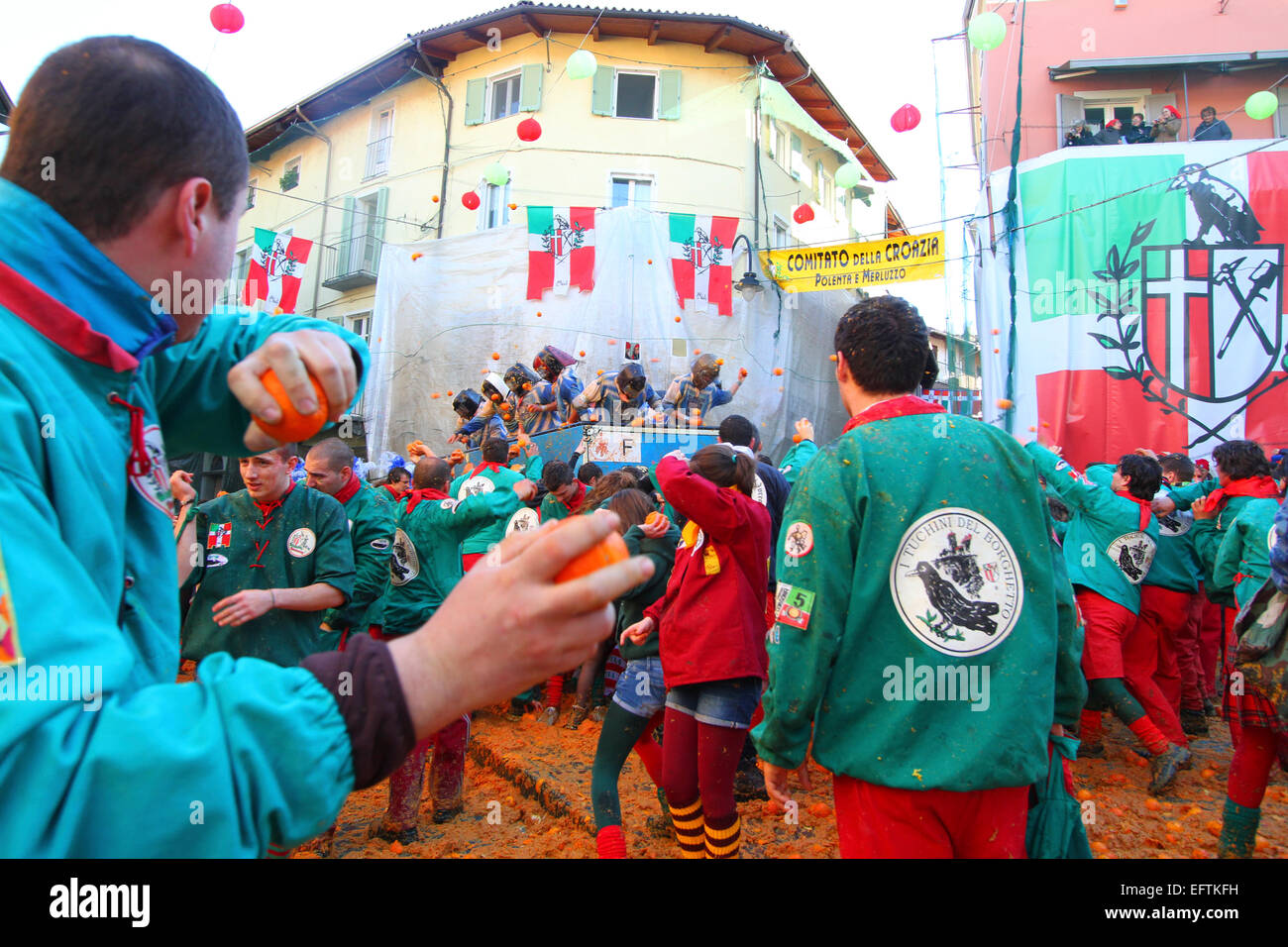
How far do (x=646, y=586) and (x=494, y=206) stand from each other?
1570 centimetres

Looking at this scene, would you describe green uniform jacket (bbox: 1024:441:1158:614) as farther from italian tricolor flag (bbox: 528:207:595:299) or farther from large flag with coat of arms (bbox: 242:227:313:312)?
large flag with coat of arms (bbox: 242:227:313:312)

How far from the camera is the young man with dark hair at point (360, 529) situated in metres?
4.36

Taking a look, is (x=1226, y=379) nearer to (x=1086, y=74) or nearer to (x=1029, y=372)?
(x=1029, y=372)

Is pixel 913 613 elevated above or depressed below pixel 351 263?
below

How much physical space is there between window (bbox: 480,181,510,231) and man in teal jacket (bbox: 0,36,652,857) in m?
17.4

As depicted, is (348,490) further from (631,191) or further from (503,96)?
(503,96)

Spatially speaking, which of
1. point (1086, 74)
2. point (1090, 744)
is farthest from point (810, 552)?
point (1086, 74)

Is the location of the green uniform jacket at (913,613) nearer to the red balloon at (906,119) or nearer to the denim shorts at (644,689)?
the denim shorts at (644,689)

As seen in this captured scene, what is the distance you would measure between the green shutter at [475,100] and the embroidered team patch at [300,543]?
663 inches

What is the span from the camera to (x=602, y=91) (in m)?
17.1

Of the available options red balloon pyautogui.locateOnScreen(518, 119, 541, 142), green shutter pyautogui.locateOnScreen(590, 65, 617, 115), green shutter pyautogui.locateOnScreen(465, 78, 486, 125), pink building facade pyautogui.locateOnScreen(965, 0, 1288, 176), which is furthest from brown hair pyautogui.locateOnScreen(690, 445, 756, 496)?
green shutter pyautogui.locateOnScreen(465, 78, 486, 125)

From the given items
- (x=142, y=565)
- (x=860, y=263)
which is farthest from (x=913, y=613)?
(x=860, y=263)

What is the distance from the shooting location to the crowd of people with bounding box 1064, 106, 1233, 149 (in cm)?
1227

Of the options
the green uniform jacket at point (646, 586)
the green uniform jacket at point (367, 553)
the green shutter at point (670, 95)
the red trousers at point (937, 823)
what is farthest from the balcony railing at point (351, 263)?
the red trousers at point (937, 823)
